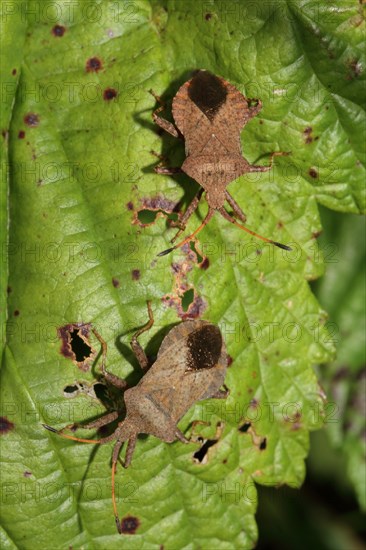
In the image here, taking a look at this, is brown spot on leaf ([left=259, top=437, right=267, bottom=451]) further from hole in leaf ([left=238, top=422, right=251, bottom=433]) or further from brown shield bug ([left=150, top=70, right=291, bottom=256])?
brown shield bug ([left=150, top=70, right=291, bottom=256])

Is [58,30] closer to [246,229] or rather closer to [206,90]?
[206,90]

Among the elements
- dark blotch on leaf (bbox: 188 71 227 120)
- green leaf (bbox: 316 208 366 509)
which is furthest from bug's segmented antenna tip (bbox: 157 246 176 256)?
green leaf (bbox: 316 208 366 509)

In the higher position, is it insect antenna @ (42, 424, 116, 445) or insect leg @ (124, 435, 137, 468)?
insect antenna @ (42, 424, 116, 445)

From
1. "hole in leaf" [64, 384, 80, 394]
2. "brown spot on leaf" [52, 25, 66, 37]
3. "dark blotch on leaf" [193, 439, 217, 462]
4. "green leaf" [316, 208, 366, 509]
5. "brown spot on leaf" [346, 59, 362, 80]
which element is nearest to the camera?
"brown spot on leaf" [346, 59, 362, 80]

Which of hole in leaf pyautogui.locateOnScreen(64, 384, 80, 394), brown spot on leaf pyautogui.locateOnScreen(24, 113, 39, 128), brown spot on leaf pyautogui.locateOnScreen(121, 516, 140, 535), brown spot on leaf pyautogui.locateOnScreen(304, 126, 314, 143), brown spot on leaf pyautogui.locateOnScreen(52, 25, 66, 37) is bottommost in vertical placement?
brown spot on leaf pyautogui.locateOnScreen(121, 516, 140, 535)

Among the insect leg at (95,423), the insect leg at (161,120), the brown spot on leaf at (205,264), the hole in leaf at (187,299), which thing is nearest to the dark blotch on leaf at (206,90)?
the insect leg at (161,120)

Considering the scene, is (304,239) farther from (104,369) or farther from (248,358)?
(104,369)
